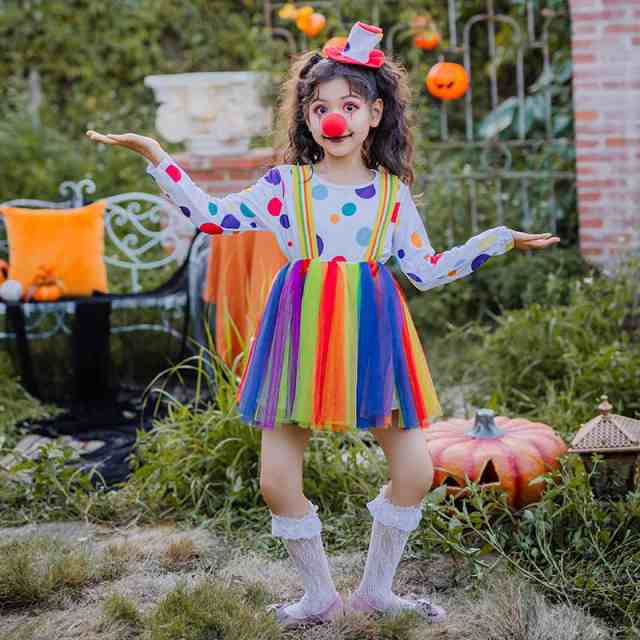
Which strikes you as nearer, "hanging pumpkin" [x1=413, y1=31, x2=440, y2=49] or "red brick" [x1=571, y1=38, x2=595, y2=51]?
"red brick" [x1=571, y1=38, x2=595, y2=51]

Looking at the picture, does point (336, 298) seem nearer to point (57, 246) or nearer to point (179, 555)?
point (179, 555)

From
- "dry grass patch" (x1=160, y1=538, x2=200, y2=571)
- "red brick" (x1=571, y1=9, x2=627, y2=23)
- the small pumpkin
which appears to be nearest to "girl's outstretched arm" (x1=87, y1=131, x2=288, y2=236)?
"dry grass patch" (x1=160, y1=538, x2=200, y2=571)

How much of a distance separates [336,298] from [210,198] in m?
0.37

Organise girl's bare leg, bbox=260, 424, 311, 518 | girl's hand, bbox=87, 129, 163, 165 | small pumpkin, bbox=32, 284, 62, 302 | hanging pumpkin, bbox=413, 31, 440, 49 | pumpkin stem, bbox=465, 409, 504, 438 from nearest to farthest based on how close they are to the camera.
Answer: girl's hand, bbox=87, 129, 163, 165, girl's bare leg, bbox=260, 424, 311, 518, pumpkin stem, bbox=465, 409, 504, 438, small pumpkin, bbox=32, 284, 62, 302, hanging pumpkin, bbox=413, 31, 440, 49

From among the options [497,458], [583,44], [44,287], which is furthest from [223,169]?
[497,458]

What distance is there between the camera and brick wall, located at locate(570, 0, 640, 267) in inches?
210

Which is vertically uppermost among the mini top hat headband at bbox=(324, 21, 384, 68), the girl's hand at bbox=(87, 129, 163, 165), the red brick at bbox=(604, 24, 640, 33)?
the red brick at bbox=(604, 24, 640, 33)

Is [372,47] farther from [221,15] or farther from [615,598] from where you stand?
[221,15]

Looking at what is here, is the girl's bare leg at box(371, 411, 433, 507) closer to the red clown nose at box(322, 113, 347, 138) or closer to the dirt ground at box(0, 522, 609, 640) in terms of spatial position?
the dirt ground at box(0, 522, 609, 640)

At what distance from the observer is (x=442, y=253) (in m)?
2.55

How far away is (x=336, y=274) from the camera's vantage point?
95.9 inches

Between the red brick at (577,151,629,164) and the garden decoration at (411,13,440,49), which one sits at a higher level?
the garden decoration at (411,13,440,49)

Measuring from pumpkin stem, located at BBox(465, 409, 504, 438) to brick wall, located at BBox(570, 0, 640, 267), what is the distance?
2.33 metres

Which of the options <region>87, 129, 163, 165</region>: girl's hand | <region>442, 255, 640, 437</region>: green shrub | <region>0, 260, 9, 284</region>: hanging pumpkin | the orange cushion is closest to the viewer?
<region>87, 129, 163, 165</region>: girl's hand
